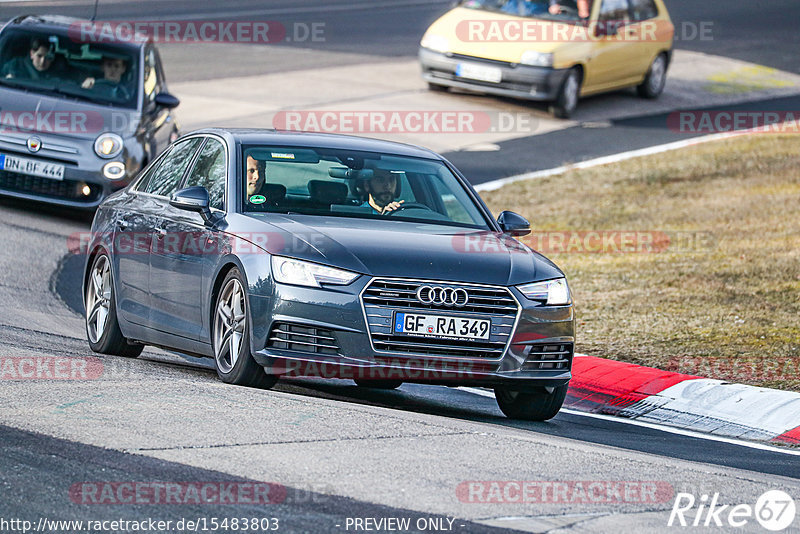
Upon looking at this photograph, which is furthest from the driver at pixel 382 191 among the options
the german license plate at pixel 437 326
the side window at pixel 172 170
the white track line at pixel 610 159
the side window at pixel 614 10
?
the side window at pixel 614 10

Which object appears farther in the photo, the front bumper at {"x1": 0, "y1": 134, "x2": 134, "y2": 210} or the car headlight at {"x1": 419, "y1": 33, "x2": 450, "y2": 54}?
the car headlight at {"x1": 419, "y1": 33, "x2": 450, "y2": 54}

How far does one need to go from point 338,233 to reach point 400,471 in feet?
7.11

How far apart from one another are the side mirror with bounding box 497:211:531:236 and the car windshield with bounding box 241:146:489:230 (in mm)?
121

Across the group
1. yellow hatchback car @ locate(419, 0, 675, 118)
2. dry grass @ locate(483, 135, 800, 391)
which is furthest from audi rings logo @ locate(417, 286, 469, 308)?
yellow hatchback car @ locate(419, 0, 675, 118)

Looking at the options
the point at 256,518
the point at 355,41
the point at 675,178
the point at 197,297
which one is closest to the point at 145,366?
the point at 197,297

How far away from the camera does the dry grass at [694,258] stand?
11.3 meters

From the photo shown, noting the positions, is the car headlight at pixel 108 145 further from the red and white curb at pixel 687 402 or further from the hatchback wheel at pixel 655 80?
the hatchback wheel at pixel 655 80

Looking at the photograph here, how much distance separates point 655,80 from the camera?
25172 mm

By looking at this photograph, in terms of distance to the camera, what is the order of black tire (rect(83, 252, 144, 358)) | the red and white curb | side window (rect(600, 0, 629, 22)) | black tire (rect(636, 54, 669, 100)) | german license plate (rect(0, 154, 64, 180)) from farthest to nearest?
black tire (rect(636, 54, 669, 100))
side window (rect(600, 0, 629, 22))
german license plate (rect(0, 154, 64, 180))
black tire (rect(83, 252, 144, 358))
the red and white curb

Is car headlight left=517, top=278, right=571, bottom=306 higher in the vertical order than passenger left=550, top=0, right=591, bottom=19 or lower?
lower

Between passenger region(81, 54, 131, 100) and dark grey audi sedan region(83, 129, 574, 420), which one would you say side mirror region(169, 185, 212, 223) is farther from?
passenger region(81, 54, 131, 100)

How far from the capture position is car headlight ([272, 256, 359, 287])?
7773 millimetres

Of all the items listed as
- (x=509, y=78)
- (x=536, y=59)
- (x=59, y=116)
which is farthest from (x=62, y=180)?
(x=536, y=59)

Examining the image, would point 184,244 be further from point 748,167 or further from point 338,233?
point 748,167
